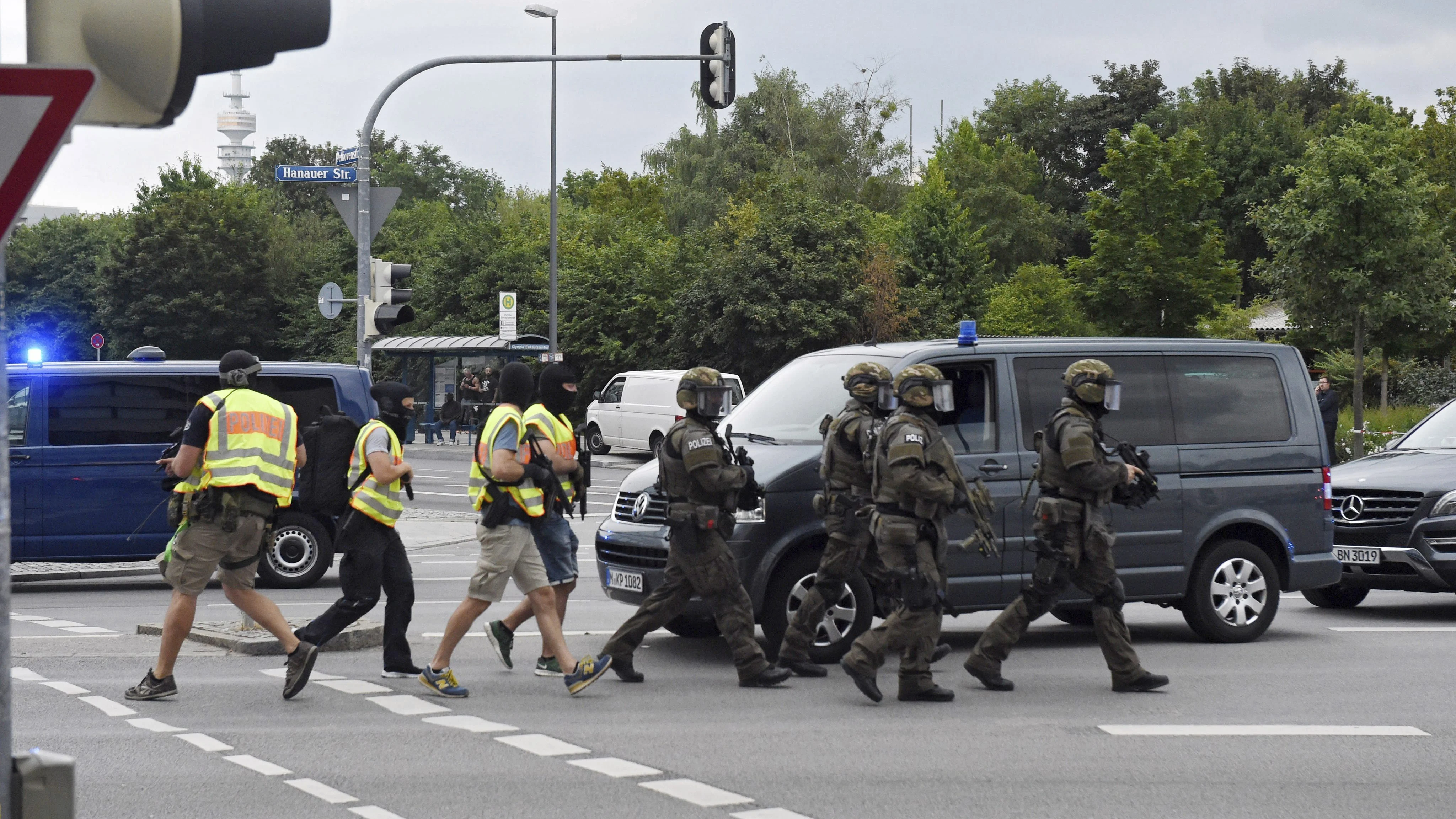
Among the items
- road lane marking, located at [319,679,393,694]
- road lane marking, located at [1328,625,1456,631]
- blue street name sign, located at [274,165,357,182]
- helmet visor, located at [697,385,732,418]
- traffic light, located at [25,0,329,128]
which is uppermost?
blue street name sign, located at [274,165,357,182]

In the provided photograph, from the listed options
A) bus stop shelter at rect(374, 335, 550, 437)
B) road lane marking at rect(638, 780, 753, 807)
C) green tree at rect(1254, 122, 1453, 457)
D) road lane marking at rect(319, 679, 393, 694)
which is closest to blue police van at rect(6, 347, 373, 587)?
road lane marking at rect(319, 679, 393, 694)

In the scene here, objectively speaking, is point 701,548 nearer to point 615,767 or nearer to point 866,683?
point 866,683

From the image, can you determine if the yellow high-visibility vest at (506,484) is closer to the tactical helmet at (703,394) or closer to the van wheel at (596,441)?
the tactical helmet at (703,394)

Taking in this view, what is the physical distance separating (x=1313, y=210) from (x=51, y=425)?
2170 cm

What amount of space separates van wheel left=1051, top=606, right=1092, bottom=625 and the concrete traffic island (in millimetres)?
4599

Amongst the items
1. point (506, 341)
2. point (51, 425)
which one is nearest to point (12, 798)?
point (51, 425)

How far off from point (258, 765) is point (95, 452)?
775 cm

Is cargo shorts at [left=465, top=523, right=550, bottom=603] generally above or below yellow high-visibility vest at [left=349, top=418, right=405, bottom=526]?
below

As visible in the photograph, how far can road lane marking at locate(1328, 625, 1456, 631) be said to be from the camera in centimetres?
1122

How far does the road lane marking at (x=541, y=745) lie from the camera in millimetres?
6934

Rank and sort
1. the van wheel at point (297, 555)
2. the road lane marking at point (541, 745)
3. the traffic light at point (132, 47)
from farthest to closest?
the van wheel at point (297, 555) < the road lane marking at point (541, 745) < the traffic light at point (132, 47)

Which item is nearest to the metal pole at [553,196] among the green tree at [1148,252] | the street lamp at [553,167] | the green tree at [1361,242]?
the street lamp at [553,167]

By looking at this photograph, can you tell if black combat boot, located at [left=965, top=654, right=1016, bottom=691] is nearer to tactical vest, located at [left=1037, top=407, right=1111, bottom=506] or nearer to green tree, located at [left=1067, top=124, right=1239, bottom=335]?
tactical vest, located at [left=1037, top=407, right=1111, bottom=506]

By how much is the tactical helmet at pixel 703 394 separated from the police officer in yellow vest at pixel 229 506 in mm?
2107
